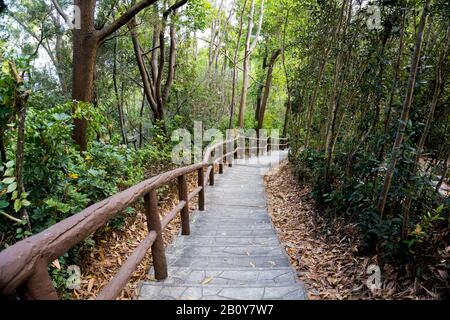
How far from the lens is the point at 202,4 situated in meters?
8.27

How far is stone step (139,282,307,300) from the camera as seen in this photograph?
8.22 ft

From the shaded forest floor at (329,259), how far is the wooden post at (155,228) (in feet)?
4.51

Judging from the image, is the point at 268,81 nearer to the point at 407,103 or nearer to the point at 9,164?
the point at 407,103

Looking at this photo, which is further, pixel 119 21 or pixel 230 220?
pixel 230 220

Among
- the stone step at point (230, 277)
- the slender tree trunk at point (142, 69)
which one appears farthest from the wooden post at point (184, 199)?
the slender tree trunk at point (142, 69)

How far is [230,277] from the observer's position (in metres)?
2.95

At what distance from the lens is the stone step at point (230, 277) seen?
111 inches

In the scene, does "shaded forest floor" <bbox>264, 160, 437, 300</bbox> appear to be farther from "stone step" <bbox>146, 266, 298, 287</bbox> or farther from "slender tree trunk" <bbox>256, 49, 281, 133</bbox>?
"slender tree trunk" <bbox>256, 49, 281, 133</bbox>

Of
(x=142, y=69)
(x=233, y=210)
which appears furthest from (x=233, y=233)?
(x=142, y=69)

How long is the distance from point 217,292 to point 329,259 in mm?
1527

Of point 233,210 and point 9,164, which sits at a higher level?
point 9,164
